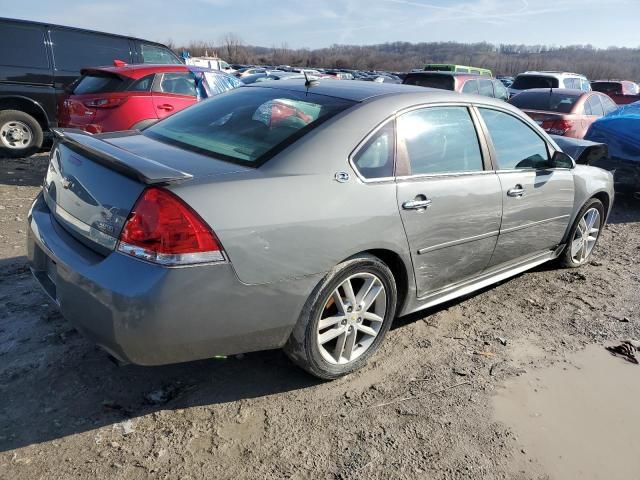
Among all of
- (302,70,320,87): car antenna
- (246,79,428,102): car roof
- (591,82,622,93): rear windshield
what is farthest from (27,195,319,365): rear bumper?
(591,82,622,93): rear windshield

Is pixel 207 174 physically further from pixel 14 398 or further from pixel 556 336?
pixel 556 336

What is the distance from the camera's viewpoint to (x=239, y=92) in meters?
3.50

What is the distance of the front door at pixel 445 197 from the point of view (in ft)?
9.71

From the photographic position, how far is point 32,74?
7809 millimetres

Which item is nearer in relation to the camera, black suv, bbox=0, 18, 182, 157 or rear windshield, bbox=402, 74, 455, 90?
black suv, bbox=0, 18, 182, 157

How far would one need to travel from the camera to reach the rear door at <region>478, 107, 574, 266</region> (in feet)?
11.8

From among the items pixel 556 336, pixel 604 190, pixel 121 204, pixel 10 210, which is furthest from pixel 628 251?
pixel 10 210

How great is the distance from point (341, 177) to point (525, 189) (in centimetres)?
176

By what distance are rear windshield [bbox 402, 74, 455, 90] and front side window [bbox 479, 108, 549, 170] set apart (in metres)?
6.95

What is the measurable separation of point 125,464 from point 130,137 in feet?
5.88

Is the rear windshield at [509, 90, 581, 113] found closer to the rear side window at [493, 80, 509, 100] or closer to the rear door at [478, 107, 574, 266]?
the rear side window at [493, 80, 509, 100]

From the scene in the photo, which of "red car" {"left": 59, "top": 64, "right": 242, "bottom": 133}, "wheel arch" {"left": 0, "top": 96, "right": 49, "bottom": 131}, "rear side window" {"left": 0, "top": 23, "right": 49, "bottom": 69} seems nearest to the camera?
"red car" {"left": 59, "top": 64, "right": 242, "bottom": 133}

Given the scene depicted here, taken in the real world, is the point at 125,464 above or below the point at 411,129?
below

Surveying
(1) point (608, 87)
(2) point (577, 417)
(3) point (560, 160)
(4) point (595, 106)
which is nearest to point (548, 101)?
(4) point (595, 106)
